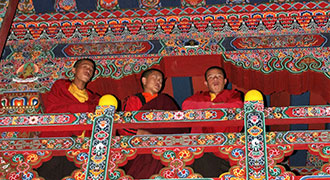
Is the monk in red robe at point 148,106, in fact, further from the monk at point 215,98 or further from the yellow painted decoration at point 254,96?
the yellow painted decoration at point 254,96

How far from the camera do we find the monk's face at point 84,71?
8.00 m

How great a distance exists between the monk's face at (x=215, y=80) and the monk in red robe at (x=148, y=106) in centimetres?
49

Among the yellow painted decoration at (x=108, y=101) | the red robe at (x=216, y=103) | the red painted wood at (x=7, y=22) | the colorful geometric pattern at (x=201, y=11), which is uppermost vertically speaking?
the colorful geometric pattern at (x=201, y=11)

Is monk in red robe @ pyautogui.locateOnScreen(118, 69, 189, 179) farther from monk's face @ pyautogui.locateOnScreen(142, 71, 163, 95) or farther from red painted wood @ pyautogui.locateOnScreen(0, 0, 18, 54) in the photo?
red painted wood @ pyautogui.locateOnScreen(0, 0, 18, 54)

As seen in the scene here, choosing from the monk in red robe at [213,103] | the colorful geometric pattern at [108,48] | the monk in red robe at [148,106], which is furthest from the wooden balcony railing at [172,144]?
the colorful geometric pattern at [108,48]

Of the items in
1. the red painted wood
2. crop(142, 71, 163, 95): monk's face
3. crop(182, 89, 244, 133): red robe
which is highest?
the red painted wood

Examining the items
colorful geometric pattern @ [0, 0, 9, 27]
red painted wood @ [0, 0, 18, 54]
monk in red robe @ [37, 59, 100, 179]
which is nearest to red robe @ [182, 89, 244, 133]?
monk in red robe @ [37, 59, 100, 179]

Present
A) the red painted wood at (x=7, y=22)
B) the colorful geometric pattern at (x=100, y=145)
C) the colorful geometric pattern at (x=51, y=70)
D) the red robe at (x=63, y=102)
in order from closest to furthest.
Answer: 1. the colorful geometric pattern at (x=100, y=145)
2. the red painted wood at (x=7, y=22)
3. the red robe at (x=63, y=102)
4. the colorful geometric pattern at (x=51, y=70)

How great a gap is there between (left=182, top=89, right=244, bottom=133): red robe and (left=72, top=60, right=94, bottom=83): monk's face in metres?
1.27

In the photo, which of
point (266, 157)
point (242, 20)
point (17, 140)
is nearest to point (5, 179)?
point (17, 140)

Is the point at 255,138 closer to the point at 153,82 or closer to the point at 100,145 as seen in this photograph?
the point at 100,145

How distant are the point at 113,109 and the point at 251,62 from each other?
7.60 feet

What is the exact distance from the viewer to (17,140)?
6402 mm

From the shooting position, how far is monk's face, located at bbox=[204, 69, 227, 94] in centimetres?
781
